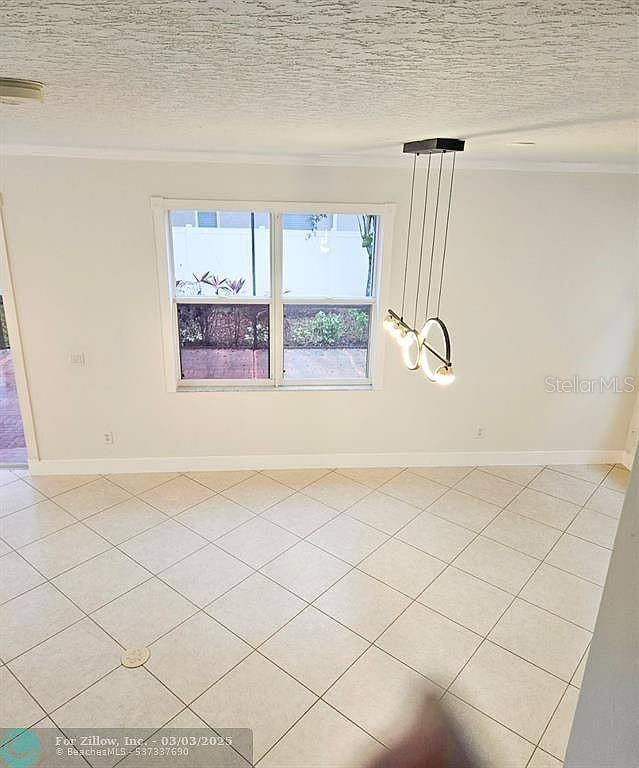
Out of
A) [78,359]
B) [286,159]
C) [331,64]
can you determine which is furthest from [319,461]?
[331,64]

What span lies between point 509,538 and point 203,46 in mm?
3780

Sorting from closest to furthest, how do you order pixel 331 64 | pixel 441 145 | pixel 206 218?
pixel 331 64 → pixel 441 145 → pixel 206 218

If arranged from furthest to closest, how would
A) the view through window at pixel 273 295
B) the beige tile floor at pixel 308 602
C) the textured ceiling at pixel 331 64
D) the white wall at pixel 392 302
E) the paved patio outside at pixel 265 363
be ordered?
1. the paved patio outside at pixel 265 363
2. the view through window at pixel 273 295
3. the white wall at pixel 392 302
4. the beige tile floor at pixel 308 602
5. the textured ceiling at pixel 331 64

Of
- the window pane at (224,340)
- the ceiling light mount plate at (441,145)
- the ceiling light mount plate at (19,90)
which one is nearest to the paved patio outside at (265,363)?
the window pane at (224,340)

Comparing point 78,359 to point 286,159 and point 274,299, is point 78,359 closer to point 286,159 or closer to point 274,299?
point 274,299

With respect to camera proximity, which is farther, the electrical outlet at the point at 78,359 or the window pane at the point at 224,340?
the window pane at the point at 224,340

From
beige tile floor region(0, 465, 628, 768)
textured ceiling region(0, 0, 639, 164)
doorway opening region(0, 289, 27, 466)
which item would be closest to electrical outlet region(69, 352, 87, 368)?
doorway opening region(0, 289, 27, 466)

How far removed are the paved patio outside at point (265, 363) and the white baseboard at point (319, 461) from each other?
725mm

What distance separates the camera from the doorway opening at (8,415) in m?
4.87

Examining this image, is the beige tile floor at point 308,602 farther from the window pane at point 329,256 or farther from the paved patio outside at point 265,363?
the window pane at point 329,256

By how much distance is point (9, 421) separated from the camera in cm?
557

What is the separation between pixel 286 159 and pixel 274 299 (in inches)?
41.9

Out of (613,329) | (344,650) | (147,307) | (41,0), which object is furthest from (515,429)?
(41,0)

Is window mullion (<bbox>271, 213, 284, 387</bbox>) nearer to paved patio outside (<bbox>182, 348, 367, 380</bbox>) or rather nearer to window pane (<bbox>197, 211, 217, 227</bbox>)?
paved patio outside (<bbox>182, 348, 367, 380</bbox>)
